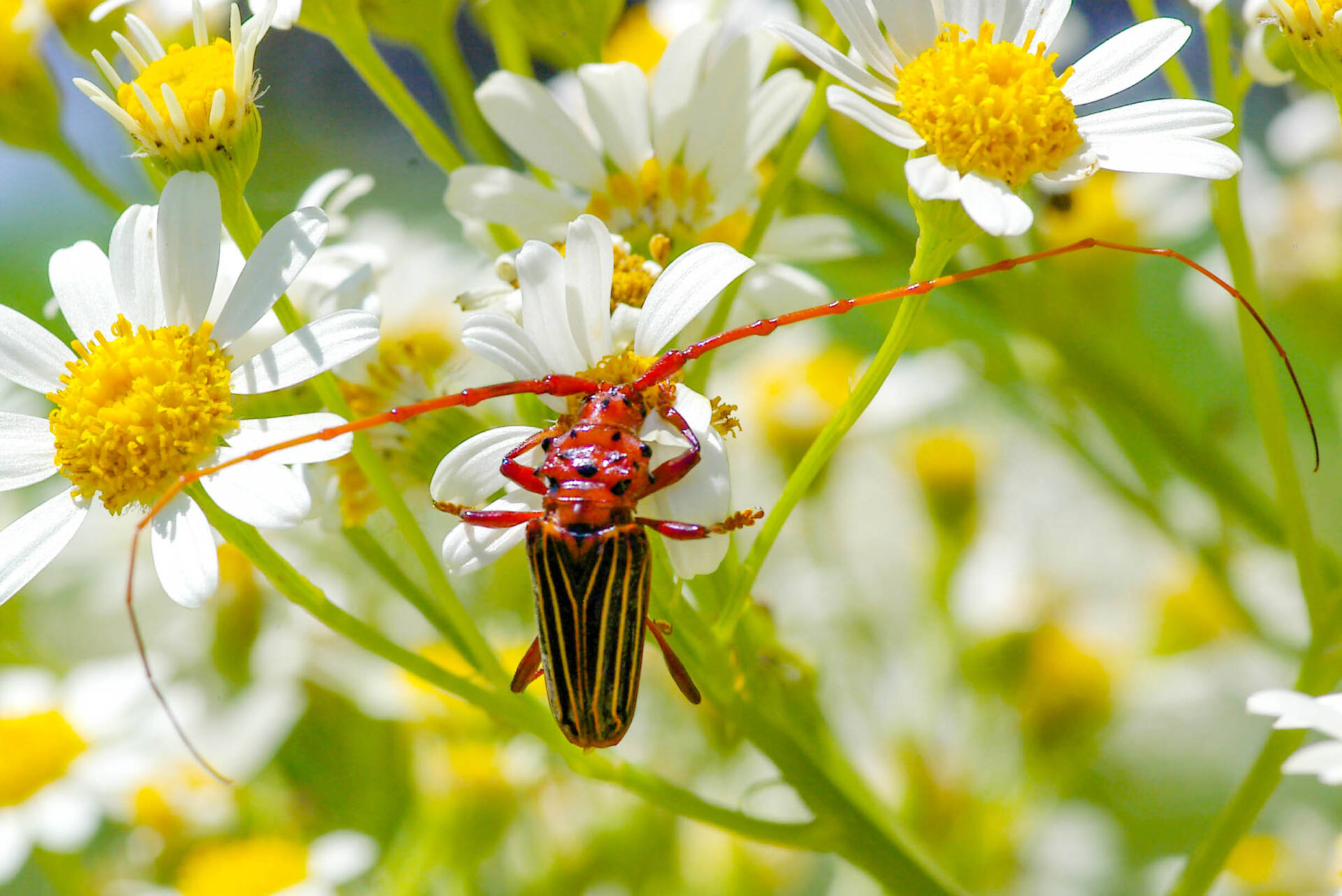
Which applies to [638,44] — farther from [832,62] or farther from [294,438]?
[294,438]

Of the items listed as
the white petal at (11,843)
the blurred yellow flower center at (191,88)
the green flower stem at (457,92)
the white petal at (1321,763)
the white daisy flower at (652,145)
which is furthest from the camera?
the white petal at (11,843)

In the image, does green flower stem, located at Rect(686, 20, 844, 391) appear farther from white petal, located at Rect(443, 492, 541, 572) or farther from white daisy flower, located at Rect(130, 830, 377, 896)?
white daisy flower, located at Rect(130, 830, 377, 896)

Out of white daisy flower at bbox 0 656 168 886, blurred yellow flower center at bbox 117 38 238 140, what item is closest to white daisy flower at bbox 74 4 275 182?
blurred yellow flower center at bbox 117 38 238 140

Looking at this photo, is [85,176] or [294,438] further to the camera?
[85,176]

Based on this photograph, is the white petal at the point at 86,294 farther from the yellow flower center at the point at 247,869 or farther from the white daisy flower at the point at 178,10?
the yellow flower center at the point at 247,869

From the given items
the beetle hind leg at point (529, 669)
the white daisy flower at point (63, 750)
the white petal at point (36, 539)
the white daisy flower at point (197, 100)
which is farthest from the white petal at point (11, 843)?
the white daisy flower at point (197, 100)

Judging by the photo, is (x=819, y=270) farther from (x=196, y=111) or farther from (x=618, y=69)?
(x=196, y=111)

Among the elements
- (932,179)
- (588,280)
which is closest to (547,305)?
(588,280)

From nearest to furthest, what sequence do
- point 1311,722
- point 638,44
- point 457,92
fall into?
point 1311,722 → point 457,92 → point 638,44
